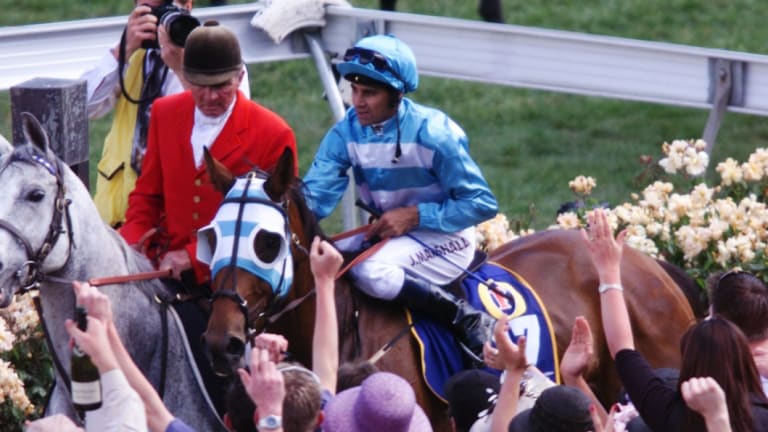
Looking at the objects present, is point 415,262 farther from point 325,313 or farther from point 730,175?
point 730,175

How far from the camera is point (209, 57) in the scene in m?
6.38

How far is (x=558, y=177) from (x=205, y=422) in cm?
778

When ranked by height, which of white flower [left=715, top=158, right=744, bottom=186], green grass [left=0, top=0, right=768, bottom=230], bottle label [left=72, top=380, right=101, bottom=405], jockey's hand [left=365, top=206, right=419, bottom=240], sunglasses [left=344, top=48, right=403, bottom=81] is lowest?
green grass [left=0, top=0, right=768, bottom=230]

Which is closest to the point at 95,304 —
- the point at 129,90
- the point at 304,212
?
the point at 304,212

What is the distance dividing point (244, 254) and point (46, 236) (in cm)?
69

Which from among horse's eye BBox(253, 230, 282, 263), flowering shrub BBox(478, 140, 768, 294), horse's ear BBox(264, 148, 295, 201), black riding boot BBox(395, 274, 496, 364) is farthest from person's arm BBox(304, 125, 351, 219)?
flowering shrub BBox(478, 140, 768, 294)

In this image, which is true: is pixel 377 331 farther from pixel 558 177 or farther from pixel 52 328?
pixel 558 177

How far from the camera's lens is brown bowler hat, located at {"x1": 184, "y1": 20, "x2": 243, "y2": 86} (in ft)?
21.0

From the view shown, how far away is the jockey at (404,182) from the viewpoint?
21.5 ft

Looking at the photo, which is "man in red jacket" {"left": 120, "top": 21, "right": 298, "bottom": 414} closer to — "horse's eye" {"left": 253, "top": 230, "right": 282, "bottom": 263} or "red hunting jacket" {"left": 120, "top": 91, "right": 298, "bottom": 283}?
"red hunting jacket" {"left": 120, "top": 91, "right": 298, "bottom": 283}

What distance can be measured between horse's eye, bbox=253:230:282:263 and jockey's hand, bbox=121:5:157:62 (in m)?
1.51

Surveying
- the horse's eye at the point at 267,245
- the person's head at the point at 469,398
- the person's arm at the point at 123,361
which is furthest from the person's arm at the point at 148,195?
the person's arm at the point at 123,361

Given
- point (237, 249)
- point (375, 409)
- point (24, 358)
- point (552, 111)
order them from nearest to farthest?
point (375, 409)
point (237, 249)
point (24, 358)
point (552, 111)

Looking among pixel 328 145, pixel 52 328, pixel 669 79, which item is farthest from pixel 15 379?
pixel 669 79
